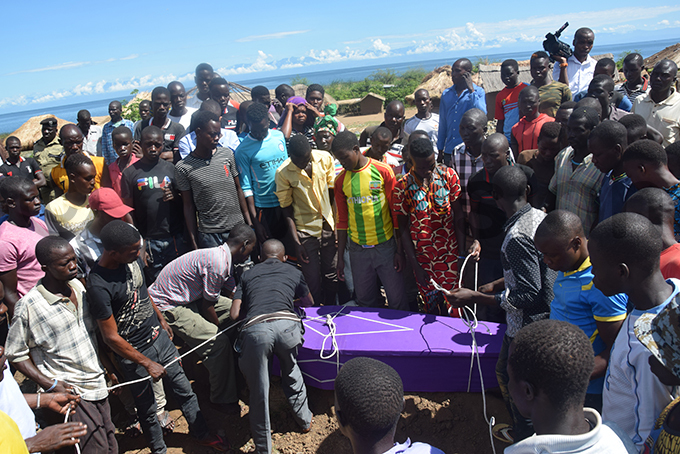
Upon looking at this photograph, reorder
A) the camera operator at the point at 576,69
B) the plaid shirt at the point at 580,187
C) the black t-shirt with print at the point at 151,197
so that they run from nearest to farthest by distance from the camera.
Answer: the plaid shirt at the point at 580,187, the black t-shirt with print at the point at 151,197, the camera operator at the point at 576,69

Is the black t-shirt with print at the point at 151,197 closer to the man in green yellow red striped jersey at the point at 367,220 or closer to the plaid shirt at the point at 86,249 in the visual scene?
the plaid shirt at the point at 86,249

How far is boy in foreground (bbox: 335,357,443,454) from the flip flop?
1.73 m

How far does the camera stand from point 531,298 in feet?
8.43

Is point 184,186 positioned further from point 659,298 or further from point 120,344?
point 659,298

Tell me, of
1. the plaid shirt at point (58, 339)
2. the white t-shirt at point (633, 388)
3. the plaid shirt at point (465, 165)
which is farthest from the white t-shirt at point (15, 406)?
the plaid shirt at point (465, 165)

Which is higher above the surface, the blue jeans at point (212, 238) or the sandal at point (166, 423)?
the blue jeans at point (212, 238)

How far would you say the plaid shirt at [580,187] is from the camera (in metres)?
3.55

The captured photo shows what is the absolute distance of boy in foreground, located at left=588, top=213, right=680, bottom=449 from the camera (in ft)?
5.65

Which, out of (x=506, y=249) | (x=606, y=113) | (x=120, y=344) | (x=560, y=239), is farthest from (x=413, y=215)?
(x=606, y=113)

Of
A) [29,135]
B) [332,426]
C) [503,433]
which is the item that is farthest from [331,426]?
[29,135]

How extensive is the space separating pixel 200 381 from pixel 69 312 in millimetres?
1683

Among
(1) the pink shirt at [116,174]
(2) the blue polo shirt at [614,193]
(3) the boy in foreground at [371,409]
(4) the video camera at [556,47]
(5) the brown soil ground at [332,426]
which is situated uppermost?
(4) the video camera at [556,47]

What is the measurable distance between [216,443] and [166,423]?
1.73ft

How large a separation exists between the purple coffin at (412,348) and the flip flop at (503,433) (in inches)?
12.5
